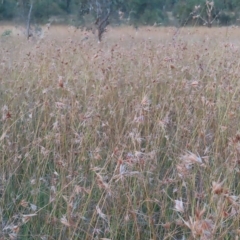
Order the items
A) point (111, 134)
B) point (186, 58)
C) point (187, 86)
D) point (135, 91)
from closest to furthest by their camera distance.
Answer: point (111, 134) < point (187, 86) < point (135, 91) < point (186, 58)

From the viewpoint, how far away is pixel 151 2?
13.9 meters

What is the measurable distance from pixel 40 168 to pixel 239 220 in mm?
825

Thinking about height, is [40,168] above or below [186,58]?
below

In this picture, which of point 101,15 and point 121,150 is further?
point 101,15

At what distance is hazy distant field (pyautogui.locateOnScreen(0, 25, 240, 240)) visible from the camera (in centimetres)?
142

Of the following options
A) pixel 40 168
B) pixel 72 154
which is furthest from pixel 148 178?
pixel 40 168

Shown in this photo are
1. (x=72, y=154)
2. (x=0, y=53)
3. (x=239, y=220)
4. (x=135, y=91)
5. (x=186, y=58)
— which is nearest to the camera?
(x=239, y=220)

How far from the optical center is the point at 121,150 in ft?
5.73

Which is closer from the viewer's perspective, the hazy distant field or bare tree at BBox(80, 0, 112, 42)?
the hazy distant field

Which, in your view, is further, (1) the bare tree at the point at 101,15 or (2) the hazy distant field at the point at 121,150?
(1) the bare tree at the point at 101,15

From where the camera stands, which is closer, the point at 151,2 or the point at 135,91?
the point at 135,91

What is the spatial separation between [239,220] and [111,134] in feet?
2.34

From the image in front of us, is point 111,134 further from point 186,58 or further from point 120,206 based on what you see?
point 186,58

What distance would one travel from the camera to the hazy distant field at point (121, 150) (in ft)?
4.65
